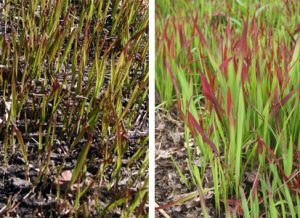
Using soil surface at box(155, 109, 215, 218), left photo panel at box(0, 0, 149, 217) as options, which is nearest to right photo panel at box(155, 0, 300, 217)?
soil surface at box(155, 109, 215, 218)

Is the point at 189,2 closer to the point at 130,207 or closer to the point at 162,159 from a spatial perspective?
the point at 162,159

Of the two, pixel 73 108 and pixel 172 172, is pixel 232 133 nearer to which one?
pixel 172 172

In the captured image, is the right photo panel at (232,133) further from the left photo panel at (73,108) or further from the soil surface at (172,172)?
the left photo panel at (73,108)

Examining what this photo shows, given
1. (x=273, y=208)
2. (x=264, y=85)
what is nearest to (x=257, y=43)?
(x=264, y=85)

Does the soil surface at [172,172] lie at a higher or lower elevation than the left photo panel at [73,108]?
lower

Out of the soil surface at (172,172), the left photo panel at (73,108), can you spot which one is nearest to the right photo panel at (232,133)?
the soil surface at (172,172)

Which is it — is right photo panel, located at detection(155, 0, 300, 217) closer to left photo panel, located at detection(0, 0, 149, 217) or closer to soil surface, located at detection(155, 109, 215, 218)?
soil surface, located at detection(155, 109, 215, 218)
